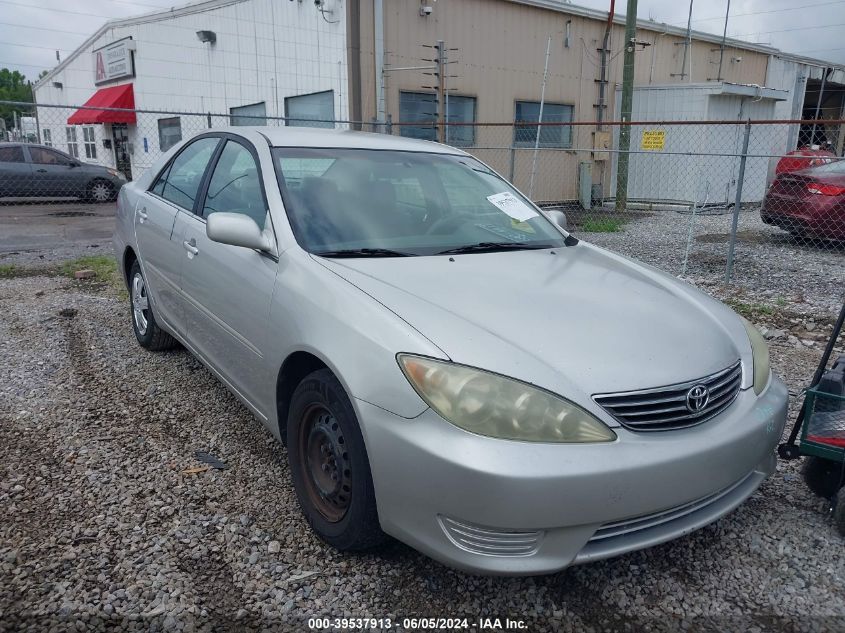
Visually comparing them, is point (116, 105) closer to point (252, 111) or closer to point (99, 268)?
point (252, 111)

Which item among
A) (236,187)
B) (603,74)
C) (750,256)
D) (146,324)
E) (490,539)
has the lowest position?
(750,256)

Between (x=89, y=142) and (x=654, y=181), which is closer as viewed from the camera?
(x=654, y=181)

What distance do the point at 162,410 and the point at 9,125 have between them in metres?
→ 75.2

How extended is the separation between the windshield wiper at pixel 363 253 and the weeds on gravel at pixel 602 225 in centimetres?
934

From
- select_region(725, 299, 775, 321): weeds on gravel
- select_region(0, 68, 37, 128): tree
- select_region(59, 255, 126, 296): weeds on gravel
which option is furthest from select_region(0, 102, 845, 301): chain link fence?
select_region(0, 68, 37, 128): tree

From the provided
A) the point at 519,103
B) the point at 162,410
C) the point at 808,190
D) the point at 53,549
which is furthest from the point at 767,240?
the point at 53,549

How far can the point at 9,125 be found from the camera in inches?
2564

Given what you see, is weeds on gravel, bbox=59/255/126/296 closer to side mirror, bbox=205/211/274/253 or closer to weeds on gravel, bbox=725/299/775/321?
side mirror, bbox=205/211/274/253

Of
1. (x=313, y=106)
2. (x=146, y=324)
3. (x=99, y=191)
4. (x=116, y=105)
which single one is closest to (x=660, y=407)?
(x=146, y=324)

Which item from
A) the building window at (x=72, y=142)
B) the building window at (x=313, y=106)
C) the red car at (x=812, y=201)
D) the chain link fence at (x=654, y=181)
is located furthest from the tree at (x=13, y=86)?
the red car at (x=812, y=201)

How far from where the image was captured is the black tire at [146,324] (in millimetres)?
4613

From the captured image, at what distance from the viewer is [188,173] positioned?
13.4 ft

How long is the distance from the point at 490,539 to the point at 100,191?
16.4 meters

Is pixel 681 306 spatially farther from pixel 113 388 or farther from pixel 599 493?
pixel 113 388
